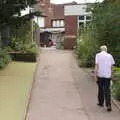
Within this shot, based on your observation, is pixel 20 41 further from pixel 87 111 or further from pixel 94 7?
pixel 87 111

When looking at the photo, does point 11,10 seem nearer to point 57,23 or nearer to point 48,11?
point 57,23

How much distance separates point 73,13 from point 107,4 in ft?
128

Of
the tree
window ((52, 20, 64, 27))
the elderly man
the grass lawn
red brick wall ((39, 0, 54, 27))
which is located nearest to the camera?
the grass lawn

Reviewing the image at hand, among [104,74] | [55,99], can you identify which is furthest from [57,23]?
[104,74]

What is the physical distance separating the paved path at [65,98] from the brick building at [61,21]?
1207cm

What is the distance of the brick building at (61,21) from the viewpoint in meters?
59.8

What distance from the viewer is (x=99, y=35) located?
25203 millimetres

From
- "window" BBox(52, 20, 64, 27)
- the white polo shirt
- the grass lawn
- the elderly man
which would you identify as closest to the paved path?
the grass lawn

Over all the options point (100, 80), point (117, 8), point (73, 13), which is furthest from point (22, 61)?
point (73, 13)

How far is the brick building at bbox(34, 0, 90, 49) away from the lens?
5984 centimetres

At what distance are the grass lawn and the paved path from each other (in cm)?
30

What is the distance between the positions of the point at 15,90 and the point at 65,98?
2.55 m

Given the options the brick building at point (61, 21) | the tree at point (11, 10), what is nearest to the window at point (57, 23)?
the brick building at point (61, 21)

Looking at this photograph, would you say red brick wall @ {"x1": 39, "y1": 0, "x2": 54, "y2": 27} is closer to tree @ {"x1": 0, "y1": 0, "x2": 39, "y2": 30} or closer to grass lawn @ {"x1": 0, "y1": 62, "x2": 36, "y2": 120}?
grass lawn @ {"x1": 0, "y1": 62, "x2": 36, "y2": 120}
